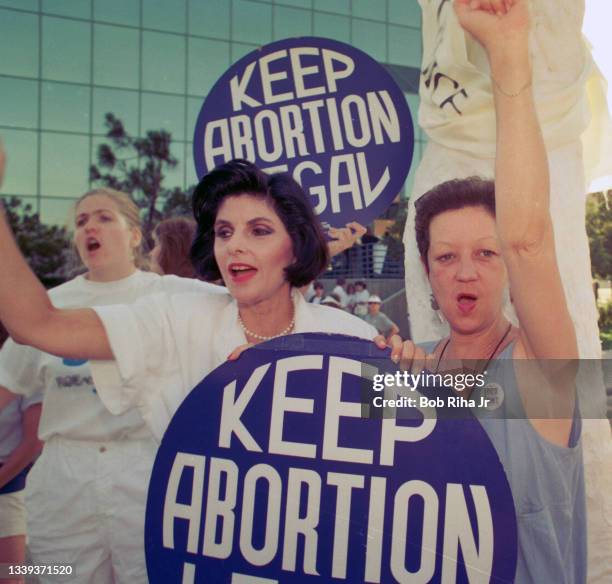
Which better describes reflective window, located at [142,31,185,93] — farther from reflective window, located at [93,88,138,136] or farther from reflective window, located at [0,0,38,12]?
reflective window, located at [0,0,38,12]

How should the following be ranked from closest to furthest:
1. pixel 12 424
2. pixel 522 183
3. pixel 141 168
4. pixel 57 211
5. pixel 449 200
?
pixel 522 183
pixel 449 200
pixel 57 211
pixel 141 168
pixel 12 424

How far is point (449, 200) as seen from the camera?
1.42 meters

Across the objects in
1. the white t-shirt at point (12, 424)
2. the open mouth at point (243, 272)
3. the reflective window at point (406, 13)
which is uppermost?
the reflective window at point (406, 13)

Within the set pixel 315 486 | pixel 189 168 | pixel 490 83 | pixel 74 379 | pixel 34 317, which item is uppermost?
pixel 490 83

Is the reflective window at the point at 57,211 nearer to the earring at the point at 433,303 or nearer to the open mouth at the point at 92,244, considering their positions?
the open mouth at the point at 92,244

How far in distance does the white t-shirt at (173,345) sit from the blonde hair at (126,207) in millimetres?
375

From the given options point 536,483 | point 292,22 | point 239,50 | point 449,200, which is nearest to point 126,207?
point 239,50

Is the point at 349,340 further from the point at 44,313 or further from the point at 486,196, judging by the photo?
the point at 44,313

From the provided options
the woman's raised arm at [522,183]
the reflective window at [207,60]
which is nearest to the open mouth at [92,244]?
the reflective window at [207,60]

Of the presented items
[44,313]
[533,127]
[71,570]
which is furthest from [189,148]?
[71,570]

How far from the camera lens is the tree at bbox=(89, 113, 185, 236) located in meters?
1.78

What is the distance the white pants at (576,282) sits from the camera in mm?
1414

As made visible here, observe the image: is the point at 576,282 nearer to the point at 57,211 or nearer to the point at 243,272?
the point at 243,272

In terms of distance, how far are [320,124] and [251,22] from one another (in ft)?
0.96
